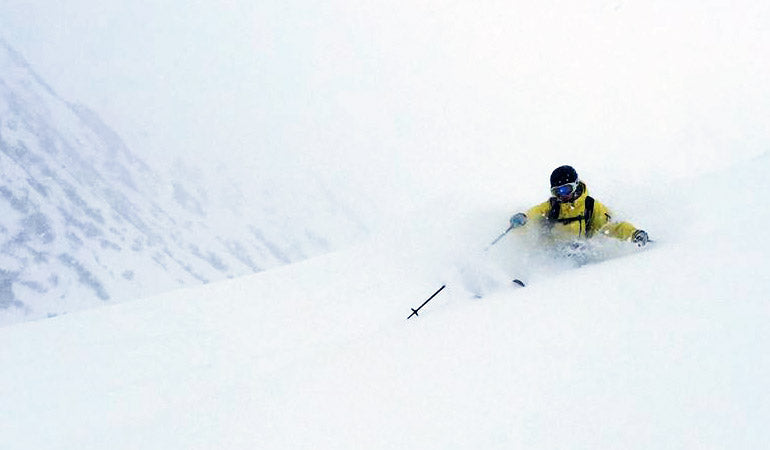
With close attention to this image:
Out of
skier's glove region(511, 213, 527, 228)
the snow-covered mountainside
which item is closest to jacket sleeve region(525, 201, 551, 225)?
skier's glove region(511, 213, 527, 228)

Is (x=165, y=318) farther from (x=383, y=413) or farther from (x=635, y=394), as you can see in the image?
(x=635, y=394)

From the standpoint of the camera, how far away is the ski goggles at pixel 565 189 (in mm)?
6418

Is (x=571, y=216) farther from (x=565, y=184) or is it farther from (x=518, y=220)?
(x=518, y=220)

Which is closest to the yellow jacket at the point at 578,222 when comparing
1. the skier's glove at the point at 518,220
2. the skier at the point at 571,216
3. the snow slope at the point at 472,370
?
the skier at the point at 571,216

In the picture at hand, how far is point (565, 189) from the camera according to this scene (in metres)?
6.41

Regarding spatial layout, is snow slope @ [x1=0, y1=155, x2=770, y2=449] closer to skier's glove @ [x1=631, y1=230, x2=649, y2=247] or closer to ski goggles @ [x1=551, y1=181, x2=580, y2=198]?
skier's glove @ [x1=631, y1=230, x2=649, y2=247]

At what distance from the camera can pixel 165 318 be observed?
26.1ft

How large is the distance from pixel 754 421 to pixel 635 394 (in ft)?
1.48

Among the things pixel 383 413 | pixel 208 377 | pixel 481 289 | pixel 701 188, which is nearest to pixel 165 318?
pixel 208 377

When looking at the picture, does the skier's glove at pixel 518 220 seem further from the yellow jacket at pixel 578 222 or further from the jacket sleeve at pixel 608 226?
the jacket sleeve at pixel 608 226

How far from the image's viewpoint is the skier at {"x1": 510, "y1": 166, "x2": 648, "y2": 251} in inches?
253

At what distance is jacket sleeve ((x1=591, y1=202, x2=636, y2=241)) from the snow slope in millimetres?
458

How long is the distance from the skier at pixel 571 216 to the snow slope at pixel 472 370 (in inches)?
22.2

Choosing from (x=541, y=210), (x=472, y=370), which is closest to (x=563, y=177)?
(x=541, y=210)
